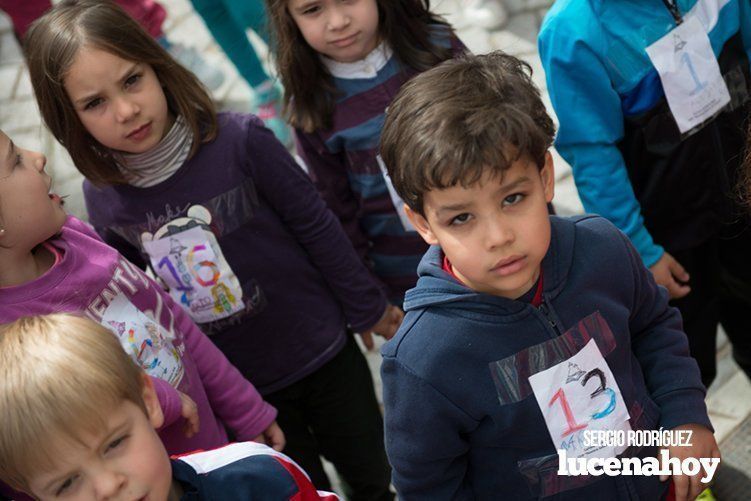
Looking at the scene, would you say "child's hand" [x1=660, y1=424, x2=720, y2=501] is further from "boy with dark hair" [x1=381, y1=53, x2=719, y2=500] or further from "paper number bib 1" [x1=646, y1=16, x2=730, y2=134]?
"paper number bib 1" [x1=646, y1=16, x2=730, y2=134]

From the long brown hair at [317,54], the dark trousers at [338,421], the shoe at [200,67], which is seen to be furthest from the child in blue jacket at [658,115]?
the shoe at [200,67]

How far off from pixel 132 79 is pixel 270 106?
2.24m

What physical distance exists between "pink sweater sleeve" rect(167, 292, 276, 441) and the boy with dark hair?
0.62 metres

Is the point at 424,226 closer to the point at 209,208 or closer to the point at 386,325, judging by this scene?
the point at 209,208

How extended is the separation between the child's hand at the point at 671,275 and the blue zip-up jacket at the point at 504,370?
55 centimetres

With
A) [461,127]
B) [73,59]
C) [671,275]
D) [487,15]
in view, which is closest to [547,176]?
[461,127]

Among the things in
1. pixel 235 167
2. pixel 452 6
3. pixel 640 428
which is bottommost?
pixel 452 6

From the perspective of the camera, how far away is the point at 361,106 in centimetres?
252

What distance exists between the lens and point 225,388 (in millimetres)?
2270

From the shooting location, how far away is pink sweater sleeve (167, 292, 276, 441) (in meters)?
2.21

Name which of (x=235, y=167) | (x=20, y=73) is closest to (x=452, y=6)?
(x=20, y=73)

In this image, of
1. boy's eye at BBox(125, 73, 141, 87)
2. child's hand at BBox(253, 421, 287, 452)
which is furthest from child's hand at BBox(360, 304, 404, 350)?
boy's eye at BBox(125, 73, 141, 87)

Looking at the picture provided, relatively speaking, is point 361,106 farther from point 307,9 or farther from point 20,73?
point 20,73

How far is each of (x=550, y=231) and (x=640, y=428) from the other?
0.44m
